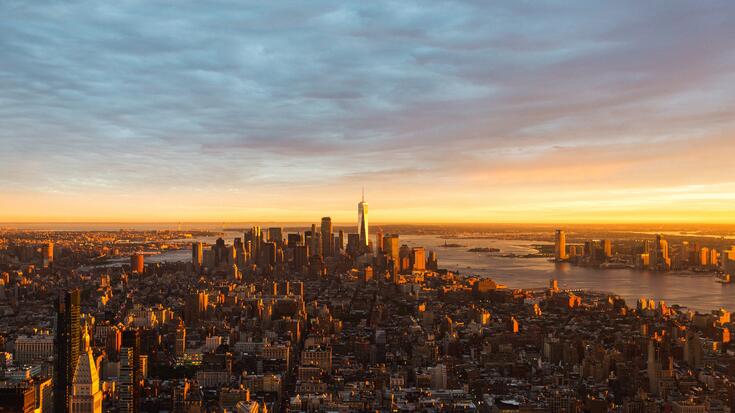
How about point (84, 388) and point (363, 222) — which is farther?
point (363, 222)

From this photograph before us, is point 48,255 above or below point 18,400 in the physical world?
above

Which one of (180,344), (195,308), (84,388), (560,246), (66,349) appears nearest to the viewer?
(84,388)

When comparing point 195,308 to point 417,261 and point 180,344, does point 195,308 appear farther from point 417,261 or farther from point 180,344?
point 417,261

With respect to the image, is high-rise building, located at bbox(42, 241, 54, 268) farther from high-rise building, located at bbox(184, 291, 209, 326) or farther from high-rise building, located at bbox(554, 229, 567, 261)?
high-rise building, located at bbox(554, 229, 567, 261)

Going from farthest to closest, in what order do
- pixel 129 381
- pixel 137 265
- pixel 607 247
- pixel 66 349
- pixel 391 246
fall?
pixel 391 246, pixel 607 247, pixel 137 265, pixel 129 381, pixel 66 349

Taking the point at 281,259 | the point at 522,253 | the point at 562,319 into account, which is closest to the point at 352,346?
the point at 562,319

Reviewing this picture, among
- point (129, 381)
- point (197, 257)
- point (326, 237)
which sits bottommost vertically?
point (129, 381)

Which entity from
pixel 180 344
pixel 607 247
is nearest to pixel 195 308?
pixel 180 344

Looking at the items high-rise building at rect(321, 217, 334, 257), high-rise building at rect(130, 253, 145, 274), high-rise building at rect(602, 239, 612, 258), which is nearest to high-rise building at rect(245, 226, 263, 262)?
high-rise building at rect(321, 217, 334, 257)
